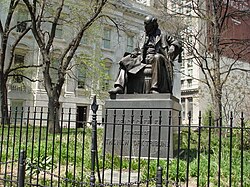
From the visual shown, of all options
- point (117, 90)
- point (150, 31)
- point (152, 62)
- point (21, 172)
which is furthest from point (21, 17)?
point (21, 172)

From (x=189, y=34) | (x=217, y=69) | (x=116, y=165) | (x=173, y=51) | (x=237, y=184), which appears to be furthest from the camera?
(x=189, y=34)

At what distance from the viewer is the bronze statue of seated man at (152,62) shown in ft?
24.3

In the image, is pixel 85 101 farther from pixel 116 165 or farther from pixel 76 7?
pixel 116 165

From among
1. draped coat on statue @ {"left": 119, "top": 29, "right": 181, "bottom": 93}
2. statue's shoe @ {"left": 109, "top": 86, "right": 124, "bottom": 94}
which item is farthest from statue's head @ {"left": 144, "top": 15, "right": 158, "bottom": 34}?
statue's shoe @ {"left": 109, "top": 86, "right": 124, "bottom": 94}

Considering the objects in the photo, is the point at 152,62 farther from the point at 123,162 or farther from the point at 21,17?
the point at 21,17

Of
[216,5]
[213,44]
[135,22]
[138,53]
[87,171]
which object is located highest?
[135,22]

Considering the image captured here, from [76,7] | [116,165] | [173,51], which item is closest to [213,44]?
[76,7]

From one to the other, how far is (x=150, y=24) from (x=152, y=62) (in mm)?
1058

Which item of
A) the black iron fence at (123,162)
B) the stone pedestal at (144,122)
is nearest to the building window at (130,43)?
the black iron fence at (123,162)

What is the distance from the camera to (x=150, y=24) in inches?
312

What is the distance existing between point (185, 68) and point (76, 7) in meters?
22.5

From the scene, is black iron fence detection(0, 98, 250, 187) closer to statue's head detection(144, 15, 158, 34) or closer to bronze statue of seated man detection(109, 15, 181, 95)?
bronze statue of seated man detection(109, 15, 181, 95)

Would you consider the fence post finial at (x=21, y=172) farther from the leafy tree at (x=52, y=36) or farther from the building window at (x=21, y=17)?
the building window at (x=21, y=17)

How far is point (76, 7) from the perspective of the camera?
1755 centimetres
